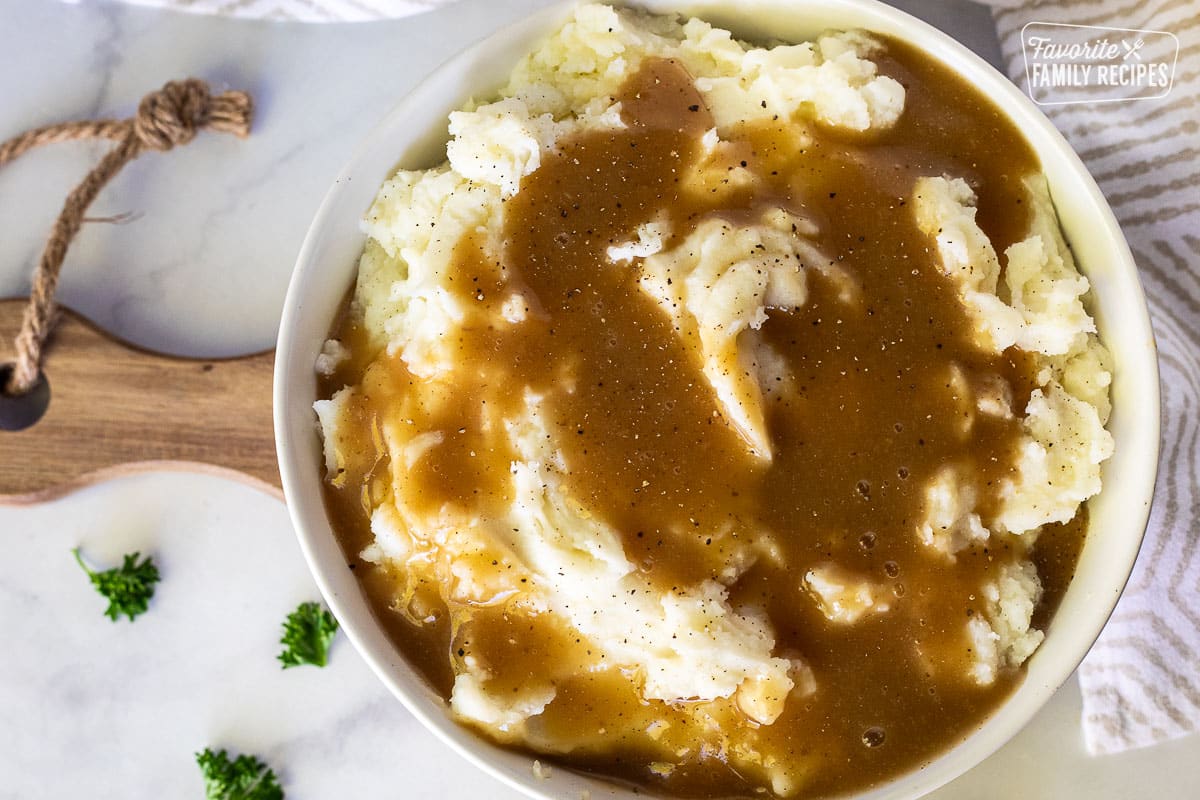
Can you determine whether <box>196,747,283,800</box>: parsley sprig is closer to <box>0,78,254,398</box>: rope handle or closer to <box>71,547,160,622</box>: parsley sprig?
<box>71,547,160,622</box>: parsley sprig

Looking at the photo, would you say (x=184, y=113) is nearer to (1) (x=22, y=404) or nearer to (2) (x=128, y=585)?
(1) (x=22, y=404)

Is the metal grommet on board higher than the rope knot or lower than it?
lower

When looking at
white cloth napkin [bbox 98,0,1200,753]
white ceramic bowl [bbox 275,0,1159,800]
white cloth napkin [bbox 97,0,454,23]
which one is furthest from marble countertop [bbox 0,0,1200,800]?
white ceramic bowl [bbox 275,0,1159,800]

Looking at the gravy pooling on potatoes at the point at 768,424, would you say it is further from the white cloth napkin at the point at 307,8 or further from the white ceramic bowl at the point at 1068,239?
the white cloth napkin at the point at 307,8

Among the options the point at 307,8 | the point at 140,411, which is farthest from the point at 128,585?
the point at 307,8

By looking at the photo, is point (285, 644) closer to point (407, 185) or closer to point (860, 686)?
point (407, 185)

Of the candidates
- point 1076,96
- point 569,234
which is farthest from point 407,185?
point 1076,96
